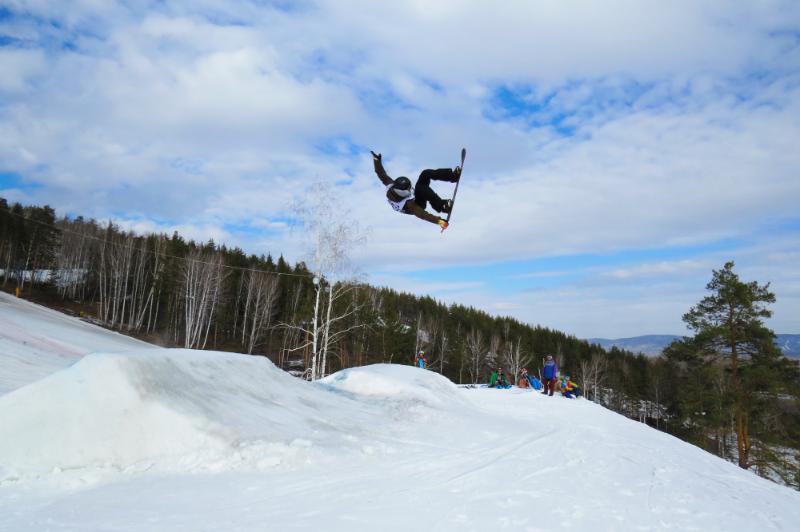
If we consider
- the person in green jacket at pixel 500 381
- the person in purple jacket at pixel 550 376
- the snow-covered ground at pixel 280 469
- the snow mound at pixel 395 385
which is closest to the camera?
the snow-covered ground at pixel 280 469

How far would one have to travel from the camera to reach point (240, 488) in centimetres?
482

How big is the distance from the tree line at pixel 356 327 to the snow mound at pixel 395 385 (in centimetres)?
1276

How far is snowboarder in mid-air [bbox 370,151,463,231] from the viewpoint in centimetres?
838

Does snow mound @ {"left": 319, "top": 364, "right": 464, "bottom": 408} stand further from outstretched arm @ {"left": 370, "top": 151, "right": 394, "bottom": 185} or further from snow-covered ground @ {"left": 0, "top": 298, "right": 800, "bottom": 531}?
outstretched arm @ {"left": 370, "top": 151, "right": 394, "bottom": 185}

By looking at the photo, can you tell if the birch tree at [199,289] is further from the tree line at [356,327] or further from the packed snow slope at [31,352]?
the packed snow slope at [31,352]

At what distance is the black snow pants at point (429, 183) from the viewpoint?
8523 mm

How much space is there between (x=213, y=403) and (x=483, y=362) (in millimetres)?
57976

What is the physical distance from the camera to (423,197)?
8648mm

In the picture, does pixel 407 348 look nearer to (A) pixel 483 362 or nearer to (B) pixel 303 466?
(A) pixel 483 362

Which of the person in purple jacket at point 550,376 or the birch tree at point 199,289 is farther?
the birch tree at point 199,289

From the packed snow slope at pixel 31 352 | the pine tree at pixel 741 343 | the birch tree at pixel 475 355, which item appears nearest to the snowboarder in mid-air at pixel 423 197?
the packed snow slope at pixel 31 352

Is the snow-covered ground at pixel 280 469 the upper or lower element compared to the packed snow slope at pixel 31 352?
upper

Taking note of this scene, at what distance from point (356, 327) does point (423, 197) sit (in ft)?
89.0

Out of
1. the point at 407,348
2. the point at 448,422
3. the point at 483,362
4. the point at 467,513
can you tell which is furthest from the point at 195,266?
the point at 467,513
